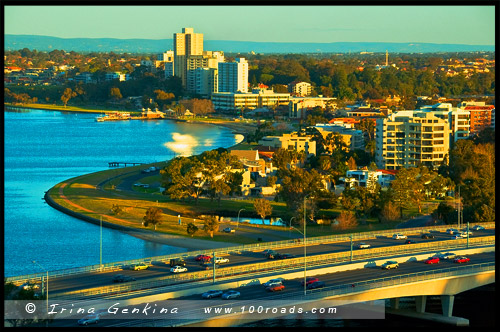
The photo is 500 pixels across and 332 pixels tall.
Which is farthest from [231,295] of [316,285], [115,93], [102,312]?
[115,93]

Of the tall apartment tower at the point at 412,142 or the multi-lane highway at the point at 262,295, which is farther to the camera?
the tall apartment tower at the point at 412,142

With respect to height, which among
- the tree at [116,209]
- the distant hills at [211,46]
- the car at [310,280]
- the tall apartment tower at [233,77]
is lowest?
the car at [310,280]

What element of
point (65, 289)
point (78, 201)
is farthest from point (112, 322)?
point (78, 201)

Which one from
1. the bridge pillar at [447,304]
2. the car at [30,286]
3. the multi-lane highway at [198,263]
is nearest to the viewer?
the car at [30,286]

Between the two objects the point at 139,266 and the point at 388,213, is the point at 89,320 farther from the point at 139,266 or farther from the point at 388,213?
the point at 388,213

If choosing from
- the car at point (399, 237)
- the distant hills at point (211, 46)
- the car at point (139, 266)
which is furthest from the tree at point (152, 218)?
the distant hills at point (211, 46)

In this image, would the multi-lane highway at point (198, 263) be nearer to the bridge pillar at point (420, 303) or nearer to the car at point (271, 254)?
the car at point (271, 254)
